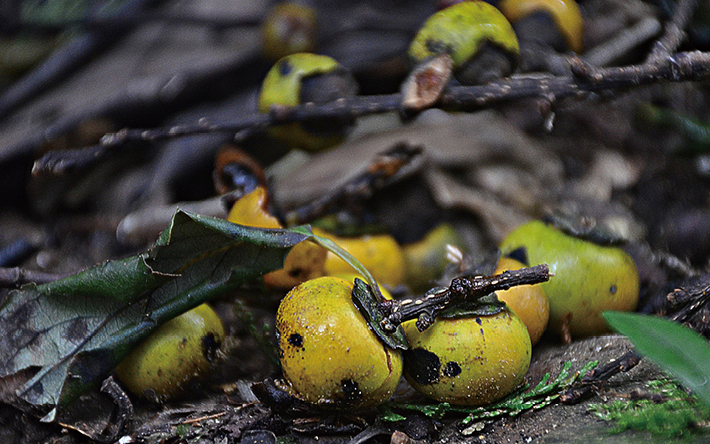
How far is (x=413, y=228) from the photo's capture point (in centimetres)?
198

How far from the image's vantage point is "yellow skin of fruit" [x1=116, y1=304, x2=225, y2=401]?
1.24 metres

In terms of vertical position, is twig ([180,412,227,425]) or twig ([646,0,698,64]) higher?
twig ([646,0,698,64])

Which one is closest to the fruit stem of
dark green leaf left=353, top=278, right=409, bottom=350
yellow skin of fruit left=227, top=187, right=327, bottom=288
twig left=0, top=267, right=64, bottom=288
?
dark green leaf left=353, top=278, right=409, bottom=350

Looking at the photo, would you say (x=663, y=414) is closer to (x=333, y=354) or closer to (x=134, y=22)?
(x=333, y=354)

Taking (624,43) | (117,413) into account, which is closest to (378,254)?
(117,413)

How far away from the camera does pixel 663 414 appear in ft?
3.21

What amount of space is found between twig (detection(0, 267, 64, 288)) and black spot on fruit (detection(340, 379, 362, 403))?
842mm

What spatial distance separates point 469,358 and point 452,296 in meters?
0.12

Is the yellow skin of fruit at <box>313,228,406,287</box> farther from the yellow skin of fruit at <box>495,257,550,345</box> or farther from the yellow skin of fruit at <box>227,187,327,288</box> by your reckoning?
the yellow skin of fruit at <box>495,257,550,345</box>

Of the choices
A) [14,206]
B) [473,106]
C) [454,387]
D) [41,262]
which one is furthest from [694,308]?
[14,206]

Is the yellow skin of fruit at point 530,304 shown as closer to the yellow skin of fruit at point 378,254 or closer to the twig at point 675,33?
the yellow skin of fruit at point 378,254

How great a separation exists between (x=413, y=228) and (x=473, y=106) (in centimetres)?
54

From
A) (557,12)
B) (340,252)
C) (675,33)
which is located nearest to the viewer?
(340,252)

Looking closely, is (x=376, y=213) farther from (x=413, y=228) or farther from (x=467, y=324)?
(x=467, y=324)
